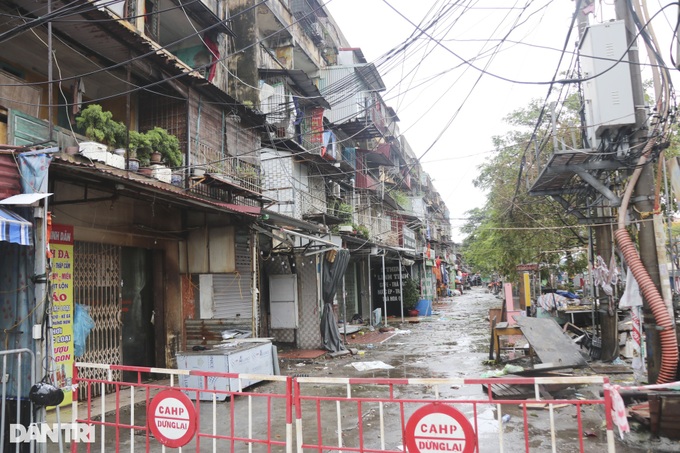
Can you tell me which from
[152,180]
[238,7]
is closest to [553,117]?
[152,180]

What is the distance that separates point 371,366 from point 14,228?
8.49 m

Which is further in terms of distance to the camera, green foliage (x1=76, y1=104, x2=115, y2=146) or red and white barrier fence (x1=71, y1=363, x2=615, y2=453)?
green foliage (x1=76, y1=104, x2=115, y2=146)

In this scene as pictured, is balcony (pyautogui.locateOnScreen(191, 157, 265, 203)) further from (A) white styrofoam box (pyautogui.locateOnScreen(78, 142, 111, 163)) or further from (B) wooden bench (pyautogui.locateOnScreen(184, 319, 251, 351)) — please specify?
(B) wooden bench (pyautogui.locateOnScreen(184, 319, 251, 351))

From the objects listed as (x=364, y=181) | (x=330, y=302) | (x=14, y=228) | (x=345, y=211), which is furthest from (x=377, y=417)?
(x=364, y=181)

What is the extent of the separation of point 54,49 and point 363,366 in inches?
370

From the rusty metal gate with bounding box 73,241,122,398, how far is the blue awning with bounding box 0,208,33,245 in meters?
3.64

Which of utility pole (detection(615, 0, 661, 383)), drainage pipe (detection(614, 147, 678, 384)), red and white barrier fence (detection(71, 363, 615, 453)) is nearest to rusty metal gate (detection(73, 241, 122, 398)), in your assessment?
red and white barrier fence (detection(71, 363, 615, 453))

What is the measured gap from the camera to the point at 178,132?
36.0 feet

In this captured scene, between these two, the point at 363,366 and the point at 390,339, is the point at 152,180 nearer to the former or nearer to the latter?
the point at 363,366

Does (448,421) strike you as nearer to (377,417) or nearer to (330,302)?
(377,417)

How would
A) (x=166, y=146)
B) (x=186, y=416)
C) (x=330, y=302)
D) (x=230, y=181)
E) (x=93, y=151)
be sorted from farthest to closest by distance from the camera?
(x=330, y=302) < (x=230, y=181) < (x=166, y=146) < (x=93, y=151) < (x=186, y=416)

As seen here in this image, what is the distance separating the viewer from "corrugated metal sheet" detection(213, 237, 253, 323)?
1116cm

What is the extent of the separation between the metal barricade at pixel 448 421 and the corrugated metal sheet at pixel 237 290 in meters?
3.43

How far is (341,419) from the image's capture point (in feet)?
22.7
